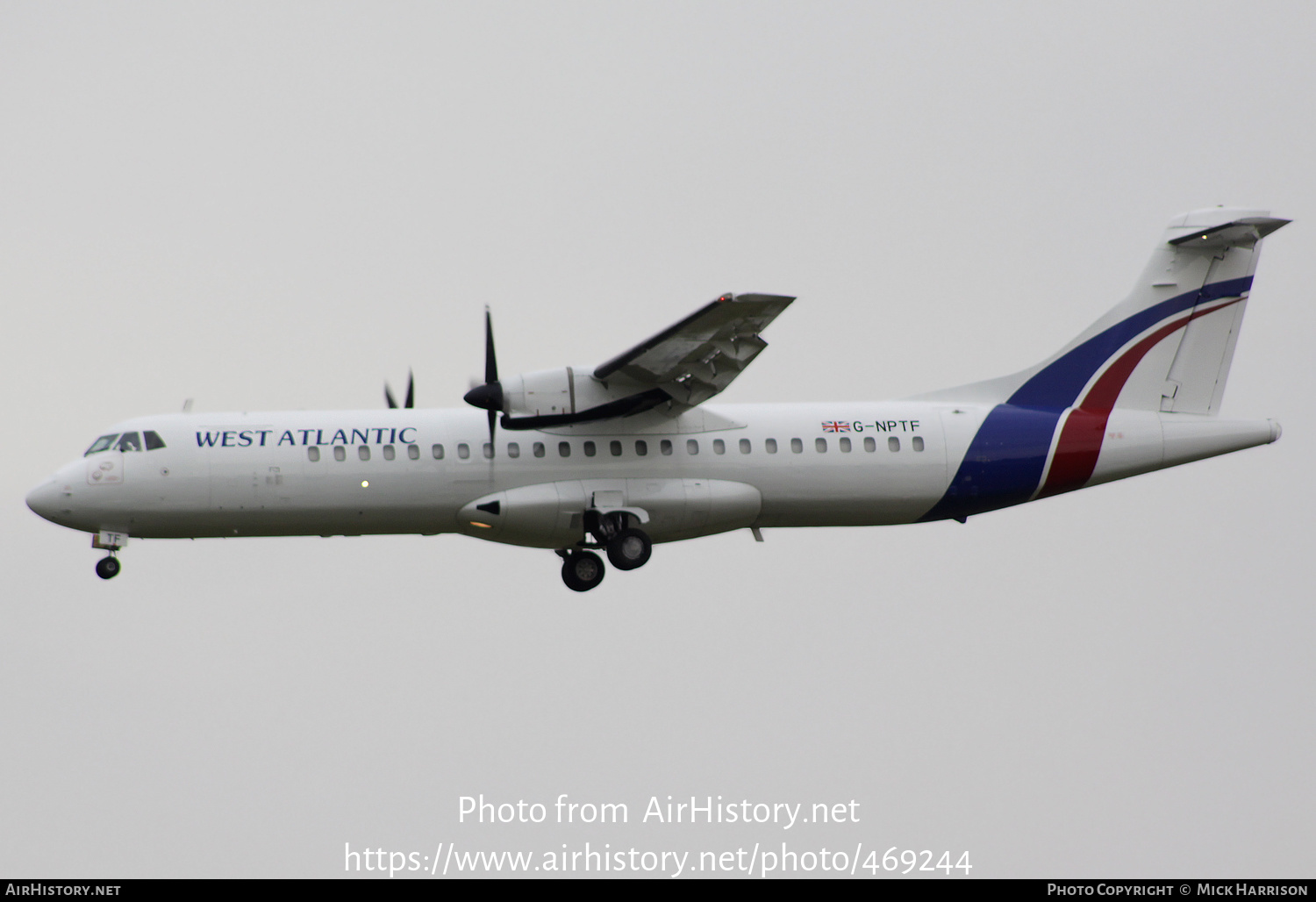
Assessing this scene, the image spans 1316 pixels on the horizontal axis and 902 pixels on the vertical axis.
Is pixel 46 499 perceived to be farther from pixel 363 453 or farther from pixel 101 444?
pixel 363 453

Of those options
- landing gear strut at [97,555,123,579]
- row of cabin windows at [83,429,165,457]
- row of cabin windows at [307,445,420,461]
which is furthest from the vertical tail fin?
landing gear strut at [97,555,123,579]

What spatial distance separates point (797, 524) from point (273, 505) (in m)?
8.01

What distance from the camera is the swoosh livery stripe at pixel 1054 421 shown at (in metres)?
24.0

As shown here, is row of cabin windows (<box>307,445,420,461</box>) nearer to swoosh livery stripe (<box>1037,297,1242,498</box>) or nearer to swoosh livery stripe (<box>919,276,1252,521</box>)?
swoosh livery stripe (<box>919,276,1252,521</box>)

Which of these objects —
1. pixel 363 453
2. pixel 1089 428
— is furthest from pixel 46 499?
pixel 1089 428

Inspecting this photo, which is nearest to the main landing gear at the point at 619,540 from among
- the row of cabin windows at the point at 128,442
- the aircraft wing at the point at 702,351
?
the aircraft wing at the point at 702,351

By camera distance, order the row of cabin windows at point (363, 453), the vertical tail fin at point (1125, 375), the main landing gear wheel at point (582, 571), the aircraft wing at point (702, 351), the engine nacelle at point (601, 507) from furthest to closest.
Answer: the vertical tail fin at point (1125, 375), the main landing gear wheel at point (582, 571), the engine nacelle at point (601, 507), the row of cabin windows at point (363, 453), the aircraft wing at point (702, 351)

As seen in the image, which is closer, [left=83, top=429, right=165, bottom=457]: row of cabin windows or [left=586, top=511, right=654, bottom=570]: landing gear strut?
[left=83, top=429, right=165, bottom=457]: row of cabin windows

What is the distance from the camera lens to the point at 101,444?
74.4ft

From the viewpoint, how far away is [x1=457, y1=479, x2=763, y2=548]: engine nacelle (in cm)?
2270

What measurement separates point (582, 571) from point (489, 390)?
12.4 feet

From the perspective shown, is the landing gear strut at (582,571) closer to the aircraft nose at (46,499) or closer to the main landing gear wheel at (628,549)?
the main landing gear wheel at (628,549)

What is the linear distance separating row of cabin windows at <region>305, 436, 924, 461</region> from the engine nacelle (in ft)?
1.49

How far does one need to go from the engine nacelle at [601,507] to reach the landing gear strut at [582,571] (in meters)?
0.62
